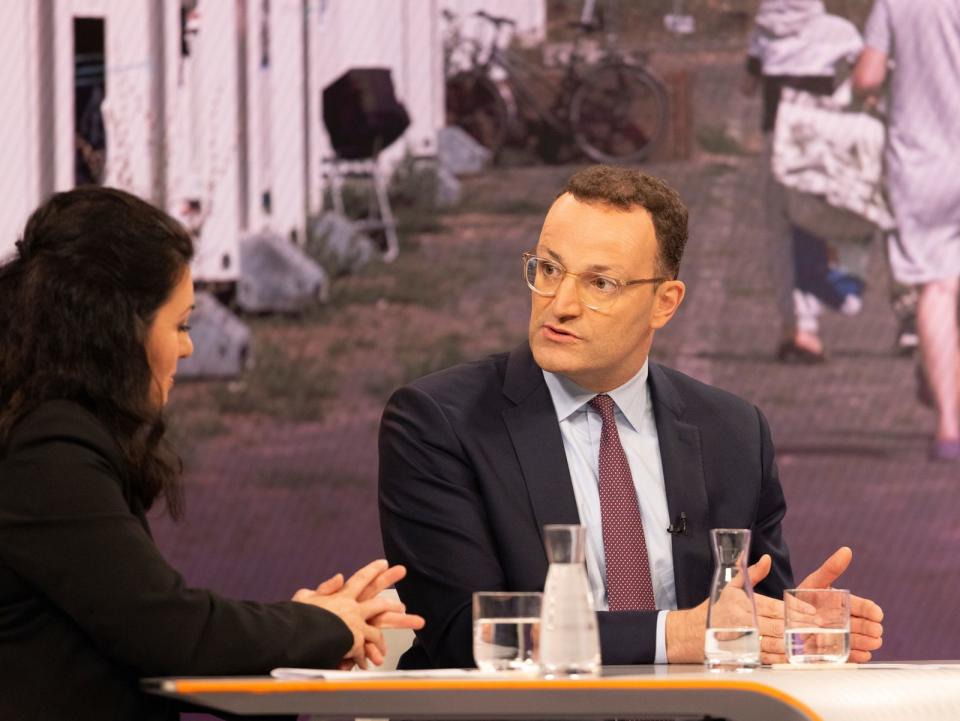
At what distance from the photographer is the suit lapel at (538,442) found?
84.1 inches

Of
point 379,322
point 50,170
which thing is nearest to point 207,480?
point 379,322

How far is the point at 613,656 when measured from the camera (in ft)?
6.31

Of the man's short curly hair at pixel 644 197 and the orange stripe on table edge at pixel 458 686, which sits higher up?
the man's short curly hair at pixel 644 197

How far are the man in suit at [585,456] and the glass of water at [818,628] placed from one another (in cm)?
24

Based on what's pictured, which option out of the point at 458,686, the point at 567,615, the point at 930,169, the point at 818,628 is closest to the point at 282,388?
the point at 930,169

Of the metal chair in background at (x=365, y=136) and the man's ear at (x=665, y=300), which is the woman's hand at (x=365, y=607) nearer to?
the man's ear at (x=665, y=300)

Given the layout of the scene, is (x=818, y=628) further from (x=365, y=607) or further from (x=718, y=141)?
(x=718, y=141)

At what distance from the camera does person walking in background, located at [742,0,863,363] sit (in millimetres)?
4766

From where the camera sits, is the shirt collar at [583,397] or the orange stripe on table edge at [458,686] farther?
the shirt collar at [583,397]

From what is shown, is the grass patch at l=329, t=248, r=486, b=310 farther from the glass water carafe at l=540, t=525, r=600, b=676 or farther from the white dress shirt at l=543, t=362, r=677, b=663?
the glass water carafe at l=540, t=525, r=600, b=676

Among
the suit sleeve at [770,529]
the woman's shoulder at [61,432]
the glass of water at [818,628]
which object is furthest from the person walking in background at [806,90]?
the woman's shoulder at [61,432]

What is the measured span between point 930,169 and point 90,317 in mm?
3577

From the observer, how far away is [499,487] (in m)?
2.15

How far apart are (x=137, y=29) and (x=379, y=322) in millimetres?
1188
